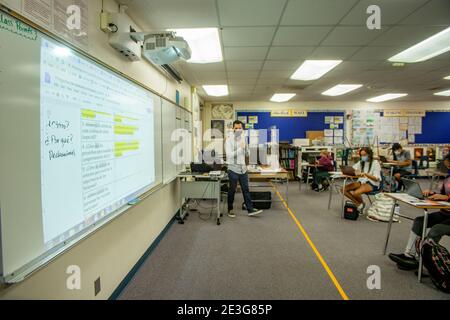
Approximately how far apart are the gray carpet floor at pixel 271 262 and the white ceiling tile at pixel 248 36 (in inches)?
98.4

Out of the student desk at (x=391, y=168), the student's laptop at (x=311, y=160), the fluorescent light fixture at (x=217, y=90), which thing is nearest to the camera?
the student desk at (x=391, y=168)

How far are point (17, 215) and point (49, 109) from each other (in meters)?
0.51

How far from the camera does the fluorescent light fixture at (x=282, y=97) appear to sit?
20.5ft

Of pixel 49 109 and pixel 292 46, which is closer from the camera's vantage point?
pixel 49 109

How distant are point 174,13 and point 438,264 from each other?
3232mm

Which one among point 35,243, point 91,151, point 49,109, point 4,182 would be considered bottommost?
point 35,243

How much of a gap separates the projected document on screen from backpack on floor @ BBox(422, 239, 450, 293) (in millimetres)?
2613

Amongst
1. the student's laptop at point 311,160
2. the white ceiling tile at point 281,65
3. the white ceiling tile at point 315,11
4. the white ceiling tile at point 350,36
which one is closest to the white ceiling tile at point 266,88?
the white ceiling tile at point 281,65

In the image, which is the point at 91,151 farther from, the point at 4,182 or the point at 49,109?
the point at 4,182

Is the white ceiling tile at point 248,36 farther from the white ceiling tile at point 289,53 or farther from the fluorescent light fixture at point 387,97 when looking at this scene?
the fluorescent light fixture at point 387,97

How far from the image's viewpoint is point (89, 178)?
1471 millimetres

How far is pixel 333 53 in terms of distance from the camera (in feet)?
10.9

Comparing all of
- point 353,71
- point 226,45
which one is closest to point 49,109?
point 226,45

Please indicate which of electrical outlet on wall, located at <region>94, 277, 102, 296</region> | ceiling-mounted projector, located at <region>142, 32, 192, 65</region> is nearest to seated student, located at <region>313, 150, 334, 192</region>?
ceiling-mounted projector, located at <region>142, 32, 192, 65</region>
